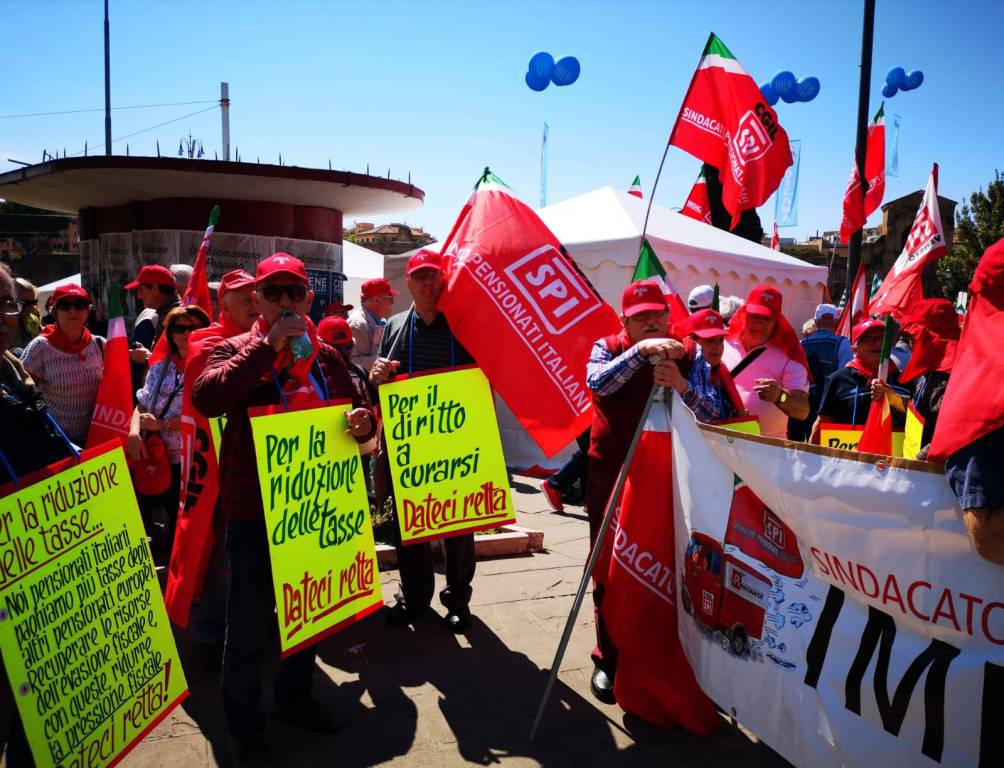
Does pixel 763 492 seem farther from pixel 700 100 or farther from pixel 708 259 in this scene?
pixel 708 259

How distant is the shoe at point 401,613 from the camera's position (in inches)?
167

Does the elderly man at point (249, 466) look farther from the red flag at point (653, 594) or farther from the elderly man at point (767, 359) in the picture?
the elderly man at point (767, 359)

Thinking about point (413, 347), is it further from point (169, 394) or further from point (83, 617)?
point (83, 617)

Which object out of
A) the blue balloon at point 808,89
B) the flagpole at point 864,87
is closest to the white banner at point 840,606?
the flagpole at point 864,87

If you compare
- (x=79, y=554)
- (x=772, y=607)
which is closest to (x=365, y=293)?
(x=79, y=554)

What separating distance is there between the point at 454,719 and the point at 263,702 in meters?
0.88

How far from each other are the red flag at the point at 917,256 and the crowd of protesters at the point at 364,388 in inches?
21.4

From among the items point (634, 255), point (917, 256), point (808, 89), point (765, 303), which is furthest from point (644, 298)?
point (808, 89)

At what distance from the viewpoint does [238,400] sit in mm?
2787

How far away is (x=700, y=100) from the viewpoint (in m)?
4.53

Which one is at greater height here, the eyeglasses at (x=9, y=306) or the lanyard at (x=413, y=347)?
the eyeglasses at (x=9, y=306)

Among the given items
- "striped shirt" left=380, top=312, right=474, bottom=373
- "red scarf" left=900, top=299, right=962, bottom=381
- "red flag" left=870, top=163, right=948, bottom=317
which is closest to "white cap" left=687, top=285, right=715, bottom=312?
"red flag" left=870, top=163, right=948, bottom=317

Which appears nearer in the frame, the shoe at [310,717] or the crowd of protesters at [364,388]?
the crowd of protesters at [364,388]

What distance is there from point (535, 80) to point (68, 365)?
38.4 ft
